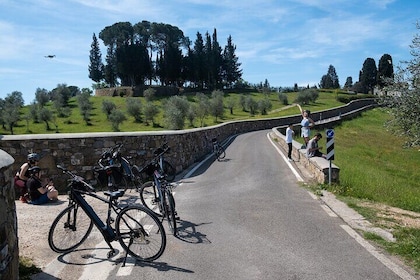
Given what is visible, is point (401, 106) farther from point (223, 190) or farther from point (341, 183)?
point (223, 190)

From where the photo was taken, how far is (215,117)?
6512 centimetres

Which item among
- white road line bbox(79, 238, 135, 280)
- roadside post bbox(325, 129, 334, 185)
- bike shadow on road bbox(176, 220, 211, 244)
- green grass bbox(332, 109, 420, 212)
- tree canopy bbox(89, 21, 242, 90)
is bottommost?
green grass bbox(332, 109, 420, 212)

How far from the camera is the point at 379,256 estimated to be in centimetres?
535

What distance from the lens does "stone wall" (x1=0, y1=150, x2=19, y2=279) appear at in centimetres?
371

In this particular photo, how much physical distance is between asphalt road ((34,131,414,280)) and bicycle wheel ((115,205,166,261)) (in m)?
0.18

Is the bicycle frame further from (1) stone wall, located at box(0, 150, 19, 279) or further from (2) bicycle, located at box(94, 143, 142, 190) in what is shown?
(2) bicycle, located at box(94, 143, 142, 190)

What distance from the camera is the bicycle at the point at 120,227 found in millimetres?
5324

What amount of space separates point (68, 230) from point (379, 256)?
4.49 m

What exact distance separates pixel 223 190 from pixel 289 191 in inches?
66.9

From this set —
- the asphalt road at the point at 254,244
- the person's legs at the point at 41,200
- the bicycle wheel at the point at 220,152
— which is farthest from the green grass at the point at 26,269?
the bicycle wheel at the point at 220,152

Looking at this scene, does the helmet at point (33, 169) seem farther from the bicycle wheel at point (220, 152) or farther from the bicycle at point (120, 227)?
the bicycle wheel at point (220, 152)

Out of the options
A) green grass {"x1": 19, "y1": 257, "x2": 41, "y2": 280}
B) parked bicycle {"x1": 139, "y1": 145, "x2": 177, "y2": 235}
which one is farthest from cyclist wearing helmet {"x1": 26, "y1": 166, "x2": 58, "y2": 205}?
green grass {"x1": 19, "y1": 257, "x2": 41, "y2": 280}

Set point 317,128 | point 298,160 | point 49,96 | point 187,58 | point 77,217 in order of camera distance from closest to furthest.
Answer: point 77,217
point 298,160
point 317,128
point 49,96
point 187,58

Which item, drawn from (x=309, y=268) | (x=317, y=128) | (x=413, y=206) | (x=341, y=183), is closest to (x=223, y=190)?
(x=341, y=183)
